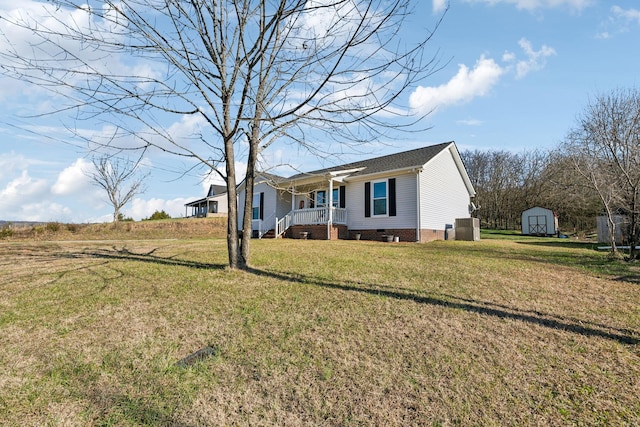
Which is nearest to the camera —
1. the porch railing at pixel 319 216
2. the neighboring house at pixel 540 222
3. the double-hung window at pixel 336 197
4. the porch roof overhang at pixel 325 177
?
the porch roof overhang at pixel 325 177

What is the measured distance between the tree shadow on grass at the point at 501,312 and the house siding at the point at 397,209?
9219 mm

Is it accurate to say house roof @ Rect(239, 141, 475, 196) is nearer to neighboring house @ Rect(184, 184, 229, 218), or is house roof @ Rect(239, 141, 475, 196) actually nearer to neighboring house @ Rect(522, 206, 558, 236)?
neighboring house @ Rect(522, 206, 558, 236)

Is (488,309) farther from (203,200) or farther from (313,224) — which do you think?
(203,200)

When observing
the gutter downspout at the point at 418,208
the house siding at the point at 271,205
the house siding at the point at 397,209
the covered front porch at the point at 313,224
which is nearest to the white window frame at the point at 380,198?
the house siding at the point at 397,209

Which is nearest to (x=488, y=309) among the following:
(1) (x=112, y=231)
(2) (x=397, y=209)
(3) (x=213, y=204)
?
(2) (x=397, y=209)

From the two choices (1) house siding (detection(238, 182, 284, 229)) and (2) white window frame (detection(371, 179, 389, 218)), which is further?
(1) house siding (detection(238, 182, 284, 229))

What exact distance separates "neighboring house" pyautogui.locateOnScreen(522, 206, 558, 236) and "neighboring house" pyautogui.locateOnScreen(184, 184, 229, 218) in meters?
31.5

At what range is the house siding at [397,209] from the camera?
13711mm

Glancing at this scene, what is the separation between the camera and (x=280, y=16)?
3977 millimetres

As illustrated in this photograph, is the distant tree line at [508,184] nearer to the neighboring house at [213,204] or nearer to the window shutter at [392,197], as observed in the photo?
the window shutter at [392,197]

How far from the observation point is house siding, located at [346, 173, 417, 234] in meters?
13.7

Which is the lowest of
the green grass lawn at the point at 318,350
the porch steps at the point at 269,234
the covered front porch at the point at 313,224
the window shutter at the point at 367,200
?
the green grass lawn at the point at 318,350

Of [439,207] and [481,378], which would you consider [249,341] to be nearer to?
[481,378]

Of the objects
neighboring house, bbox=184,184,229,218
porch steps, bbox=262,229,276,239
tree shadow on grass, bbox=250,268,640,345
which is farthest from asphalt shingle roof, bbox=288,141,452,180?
neighboring house, bbox=184,184,229,218
